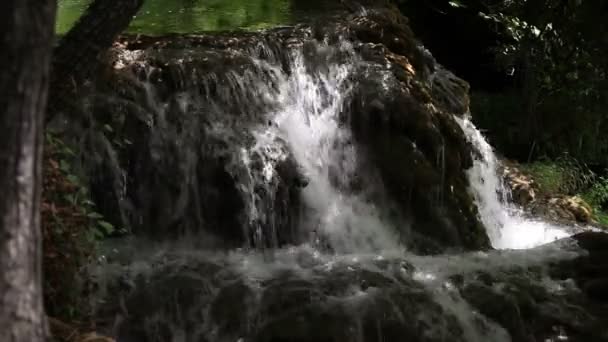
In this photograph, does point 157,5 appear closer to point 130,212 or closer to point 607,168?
point 130,212

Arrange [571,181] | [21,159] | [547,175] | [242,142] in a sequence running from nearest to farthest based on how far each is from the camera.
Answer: [21,159] < [242,142] < [547,175] < [571,181]

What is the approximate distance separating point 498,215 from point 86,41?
6.62 meters

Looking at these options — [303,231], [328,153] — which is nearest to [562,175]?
[328,153]

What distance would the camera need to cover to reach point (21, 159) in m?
2.41

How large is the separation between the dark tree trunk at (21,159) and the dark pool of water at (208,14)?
6.95m


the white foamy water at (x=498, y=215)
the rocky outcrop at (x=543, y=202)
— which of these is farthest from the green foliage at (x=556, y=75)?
the white foamy water at (x=498, y=215)

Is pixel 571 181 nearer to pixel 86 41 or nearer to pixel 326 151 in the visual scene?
pixel 326 151

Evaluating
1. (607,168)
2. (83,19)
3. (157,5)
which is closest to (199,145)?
(83,19)

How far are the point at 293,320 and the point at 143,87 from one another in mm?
3161

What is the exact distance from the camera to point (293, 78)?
26.9 ft

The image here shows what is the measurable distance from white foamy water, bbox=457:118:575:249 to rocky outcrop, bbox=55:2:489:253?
2.33ft

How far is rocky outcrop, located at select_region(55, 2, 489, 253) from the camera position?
22.8ft

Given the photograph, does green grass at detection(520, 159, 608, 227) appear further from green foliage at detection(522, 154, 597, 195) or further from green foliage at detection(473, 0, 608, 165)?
green foliage at detection(473, 0, 608, 165)

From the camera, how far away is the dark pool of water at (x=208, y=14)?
32.6ft
